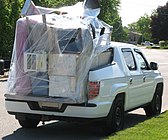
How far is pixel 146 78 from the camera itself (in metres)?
10.9

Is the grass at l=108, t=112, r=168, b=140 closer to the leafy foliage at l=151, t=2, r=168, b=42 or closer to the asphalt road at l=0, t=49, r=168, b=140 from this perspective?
the asphalt road at l=0, t=49, r=168, b=140

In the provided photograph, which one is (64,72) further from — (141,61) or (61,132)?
(141,61)

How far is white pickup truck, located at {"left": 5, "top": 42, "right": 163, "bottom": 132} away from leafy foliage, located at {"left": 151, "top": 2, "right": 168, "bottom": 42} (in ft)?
324

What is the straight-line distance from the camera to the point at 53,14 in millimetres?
9281

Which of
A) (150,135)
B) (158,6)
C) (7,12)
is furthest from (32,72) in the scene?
(158,6)

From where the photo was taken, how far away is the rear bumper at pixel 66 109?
8.46m

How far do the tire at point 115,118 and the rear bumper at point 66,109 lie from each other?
21 cm

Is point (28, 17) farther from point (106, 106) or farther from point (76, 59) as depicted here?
point (106, 106)

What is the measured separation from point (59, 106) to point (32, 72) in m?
0.82

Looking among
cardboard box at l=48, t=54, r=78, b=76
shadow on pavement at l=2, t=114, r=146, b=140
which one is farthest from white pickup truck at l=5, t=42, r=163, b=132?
cardboard box at l=48, t=54, r=78, b=76

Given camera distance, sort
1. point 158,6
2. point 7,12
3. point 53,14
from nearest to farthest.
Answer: point 53,14 → point 7,12 → point 158,6

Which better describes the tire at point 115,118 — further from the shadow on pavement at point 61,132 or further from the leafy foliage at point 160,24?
the leafy foliage at point 160,24

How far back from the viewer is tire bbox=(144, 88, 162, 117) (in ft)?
37.9

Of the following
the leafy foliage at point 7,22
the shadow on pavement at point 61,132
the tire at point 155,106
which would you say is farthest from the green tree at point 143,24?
the shadow on pavement at point 61,132
